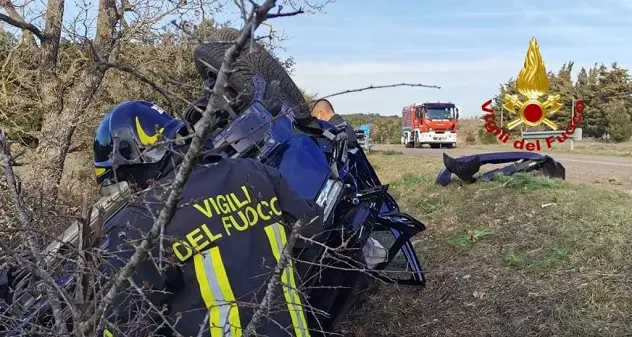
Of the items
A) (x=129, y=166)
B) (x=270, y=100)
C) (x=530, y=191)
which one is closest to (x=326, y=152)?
(x=270, y=100)

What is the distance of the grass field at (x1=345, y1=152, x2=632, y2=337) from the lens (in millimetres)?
3512

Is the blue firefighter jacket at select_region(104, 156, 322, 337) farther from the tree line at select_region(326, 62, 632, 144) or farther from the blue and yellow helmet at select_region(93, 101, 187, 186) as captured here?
the tree line at select_region(326, 62, 632, 144)

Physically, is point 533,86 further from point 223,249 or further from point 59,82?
point 223,249

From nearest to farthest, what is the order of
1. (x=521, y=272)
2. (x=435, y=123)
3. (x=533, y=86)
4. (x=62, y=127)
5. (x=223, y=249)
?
1. (x=223, y=249)
2. (x=521, y=272)
3. (x=62, y=127)
4. (x=533, y=86)
5. (x=435, y=123)

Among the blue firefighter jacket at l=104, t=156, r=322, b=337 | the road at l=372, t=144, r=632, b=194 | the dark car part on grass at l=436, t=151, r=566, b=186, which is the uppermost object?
the blue firefighter jacket at l=104, t=156, r=322, b=337

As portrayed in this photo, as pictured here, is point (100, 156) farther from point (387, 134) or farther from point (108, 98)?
point (387, 134)

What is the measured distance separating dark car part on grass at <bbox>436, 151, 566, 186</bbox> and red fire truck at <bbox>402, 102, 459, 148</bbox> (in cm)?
2441

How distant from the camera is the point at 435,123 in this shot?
31.5 metres

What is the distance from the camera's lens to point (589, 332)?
3268mm

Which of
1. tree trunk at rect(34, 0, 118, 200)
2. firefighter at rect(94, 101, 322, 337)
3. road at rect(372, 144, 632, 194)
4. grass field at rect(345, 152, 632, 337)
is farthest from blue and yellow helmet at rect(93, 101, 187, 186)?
road at rect(372, 144, 632, 194)

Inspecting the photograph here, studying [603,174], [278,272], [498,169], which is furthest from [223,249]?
[603,174]

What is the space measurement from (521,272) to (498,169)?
306cm

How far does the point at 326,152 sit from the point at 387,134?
41.6m

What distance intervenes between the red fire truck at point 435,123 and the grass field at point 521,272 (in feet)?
84.1
